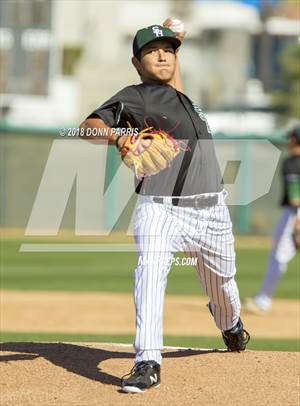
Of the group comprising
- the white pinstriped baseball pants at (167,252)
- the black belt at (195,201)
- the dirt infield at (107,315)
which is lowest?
the dirt infield at (107,315)

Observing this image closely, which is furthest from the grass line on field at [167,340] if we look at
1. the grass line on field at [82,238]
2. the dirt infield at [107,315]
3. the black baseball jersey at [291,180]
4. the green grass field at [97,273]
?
the grass line on field at [82,238]

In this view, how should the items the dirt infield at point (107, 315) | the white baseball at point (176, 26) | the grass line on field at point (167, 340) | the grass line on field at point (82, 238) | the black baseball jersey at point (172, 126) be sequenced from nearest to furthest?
the black baseball jersey at point (172, 126) < the white baseball at point (176, 26) < the grass line on field at point (167, 340) < the dirt infield at point (107, 315) < the grass line on field at point (82, 238)

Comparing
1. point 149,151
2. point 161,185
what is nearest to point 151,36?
point 149,151

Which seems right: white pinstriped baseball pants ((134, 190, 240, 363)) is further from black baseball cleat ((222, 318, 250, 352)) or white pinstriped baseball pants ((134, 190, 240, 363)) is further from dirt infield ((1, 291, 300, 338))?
dirt infield ((1, 291, 300, 338))

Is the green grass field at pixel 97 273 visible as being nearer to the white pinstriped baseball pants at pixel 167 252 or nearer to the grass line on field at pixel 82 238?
the grass line on field at pixel 82 238

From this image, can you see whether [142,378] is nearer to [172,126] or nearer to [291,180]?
[172,126]

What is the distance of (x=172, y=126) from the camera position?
6.08 metres

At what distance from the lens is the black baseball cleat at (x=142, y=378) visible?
5773 millimetres

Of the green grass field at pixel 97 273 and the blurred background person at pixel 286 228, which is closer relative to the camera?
the blurred background person at pixel 286 228

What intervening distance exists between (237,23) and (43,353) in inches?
1909

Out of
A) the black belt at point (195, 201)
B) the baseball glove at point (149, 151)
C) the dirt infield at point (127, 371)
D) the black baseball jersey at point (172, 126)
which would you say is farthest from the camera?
the black belt at point (195, 201)

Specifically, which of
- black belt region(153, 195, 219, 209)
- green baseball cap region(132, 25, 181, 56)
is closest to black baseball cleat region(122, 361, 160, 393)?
black belt region(153, 195, 219, 209)

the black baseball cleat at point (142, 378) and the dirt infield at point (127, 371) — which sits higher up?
the black baseball cleat at point (142, 378)

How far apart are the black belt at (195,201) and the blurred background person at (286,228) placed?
5851 mm
